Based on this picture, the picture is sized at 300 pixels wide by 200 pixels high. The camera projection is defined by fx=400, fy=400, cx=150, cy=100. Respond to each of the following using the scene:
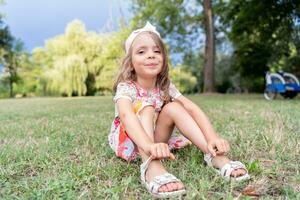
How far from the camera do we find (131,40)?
8.55ft

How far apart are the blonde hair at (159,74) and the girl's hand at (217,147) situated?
0.58 meters

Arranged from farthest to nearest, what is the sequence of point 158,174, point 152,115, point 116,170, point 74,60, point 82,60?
point 82,60 → point 74,60 → point 152,115 → point 116,170 → point 158,174

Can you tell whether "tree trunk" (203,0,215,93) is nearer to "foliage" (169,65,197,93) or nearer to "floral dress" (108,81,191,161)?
"floral dress" (108,81,191,161)

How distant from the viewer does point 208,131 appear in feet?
7.72

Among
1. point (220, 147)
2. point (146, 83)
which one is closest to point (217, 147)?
point (220, 147)

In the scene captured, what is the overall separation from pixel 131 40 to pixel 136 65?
0.56 ft

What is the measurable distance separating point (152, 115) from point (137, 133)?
0.27m

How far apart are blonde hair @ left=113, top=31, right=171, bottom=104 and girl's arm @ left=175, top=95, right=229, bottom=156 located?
11 centimetres

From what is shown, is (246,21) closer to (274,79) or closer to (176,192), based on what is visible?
(274,79)

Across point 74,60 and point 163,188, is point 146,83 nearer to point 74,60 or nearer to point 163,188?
point 163,188

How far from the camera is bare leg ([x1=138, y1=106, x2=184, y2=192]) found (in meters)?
1.86

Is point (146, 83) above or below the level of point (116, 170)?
above

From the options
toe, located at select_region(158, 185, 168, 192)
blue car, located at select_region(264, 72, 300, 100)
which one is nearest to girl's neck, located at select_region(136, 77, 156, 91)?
toe, located at select_region(158, 185, 168, 192)

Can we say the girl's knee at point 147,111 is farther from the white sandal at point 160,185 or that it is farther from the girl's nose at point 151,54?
the white sandal at point 160,185
